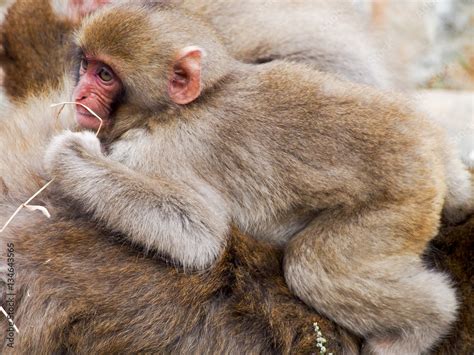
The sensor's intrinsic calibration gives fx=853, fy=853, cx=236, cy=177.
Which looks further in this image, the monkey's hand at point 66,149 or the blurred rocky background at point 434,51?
the blurred rocky background at point 434,51

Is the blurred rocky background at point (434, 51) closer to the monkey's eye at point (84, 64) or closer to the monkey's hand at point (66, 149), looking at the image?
the monkey's eye at point (84, 64)

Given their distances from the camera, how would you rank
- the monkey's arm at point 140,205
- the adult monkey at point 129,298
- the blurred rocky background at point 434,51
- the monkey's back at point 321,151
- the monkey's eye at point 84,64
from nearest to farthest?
the adult monkey at point 129,298 → the monkey's arm at point 140,205 → the monkey's back at point 321,151 → the monkey's eye at point 84,64 → the blurred rocky background at point 434,51

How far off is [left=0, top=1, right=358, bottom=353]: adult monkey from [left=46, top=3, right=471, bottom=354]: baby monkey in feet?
0.32

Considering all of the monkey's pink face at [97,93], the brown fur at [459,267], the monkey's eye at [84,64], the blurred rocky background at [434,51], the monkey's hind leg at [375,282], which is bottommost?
the blurred rocky background at [434,51]

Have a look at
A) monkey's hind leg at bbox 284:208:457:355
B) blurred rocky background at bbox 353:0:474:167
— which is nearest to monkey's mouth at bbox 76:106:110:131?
A: monkey's hind leg at bbox 284:208:457:355

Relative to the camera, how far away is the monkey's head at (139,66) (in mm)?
4344

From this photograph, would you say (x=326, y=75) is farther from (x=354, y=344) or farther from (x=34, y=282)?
(x=34, y=282)

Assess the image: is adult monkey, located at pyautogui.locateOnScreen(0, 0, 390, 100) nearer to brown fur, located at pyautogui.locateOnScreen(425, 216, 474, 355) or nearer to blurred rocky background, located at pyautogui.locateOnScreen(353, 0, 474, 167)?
blurred rocky background, located at pyautogui.locateOnScreen(353, 0, 474, 167)

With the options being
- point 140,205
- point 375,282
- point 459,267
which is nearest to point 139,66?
point 140,205

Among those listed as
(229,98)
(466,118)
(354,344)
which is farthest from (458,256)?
(466,118)

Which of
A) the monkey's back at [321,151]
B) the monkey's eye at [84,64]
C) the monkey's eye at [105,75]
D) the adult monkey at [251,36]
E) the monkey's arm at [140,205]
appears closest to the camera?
the monkey's arm at [140,205]

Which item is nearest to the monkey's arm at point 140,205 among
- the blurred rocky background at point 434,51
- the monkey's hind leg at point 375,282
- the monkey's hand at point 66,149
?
the monkey's hand at point 66,149

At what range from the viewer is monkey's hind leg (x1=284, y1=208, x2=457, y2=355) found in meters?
4.04

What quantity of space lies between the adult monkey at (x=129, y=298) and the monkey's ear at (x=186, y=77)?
76 cm
